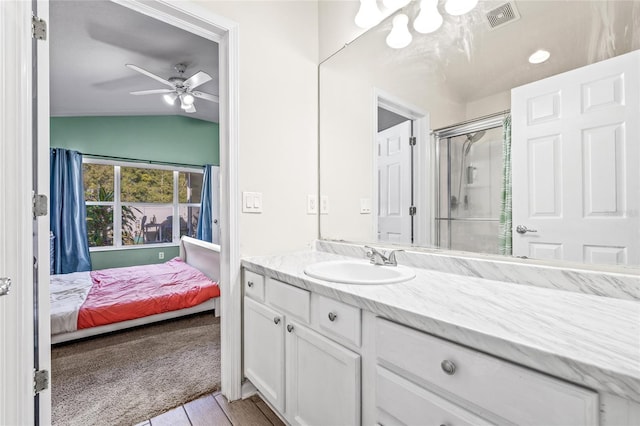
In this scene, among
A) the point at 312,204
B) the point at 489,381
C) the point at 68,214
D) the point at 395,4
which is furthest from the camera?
the point at 68,214

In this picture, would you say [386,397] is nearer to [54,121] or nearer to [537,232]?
[537,232]

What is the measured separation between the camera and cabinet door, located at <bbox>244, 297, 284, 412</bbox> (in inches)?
53.3

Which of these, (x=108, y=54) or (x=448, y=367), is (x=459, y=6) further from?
(x=108, y=54)

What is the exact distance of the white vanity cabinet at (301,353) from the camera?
3.38 feet

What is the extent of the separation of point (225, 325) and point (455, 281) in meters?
1.24

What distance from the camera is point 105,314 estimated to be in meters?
2.41

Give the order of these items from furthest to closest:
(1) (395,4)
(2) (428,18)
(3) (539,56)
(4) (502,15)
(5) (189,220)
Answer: (5) (189,220) < (1) (395,4) < (2) (428,18) < (4) (502,15) < (3) (539,56)

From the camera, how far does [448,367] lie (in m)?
0.73

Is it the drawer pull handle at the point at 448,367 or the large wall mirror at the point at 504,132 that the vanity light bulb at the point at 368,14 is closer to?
the large wall mirror at the point at 504,132

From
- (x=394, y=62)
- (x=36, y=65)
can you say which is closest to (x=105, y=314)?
(x=36, y=65)

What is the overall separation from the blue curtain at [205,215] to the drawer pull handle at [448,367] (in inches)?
200

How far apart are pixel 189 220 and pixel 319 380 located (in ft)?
16.1

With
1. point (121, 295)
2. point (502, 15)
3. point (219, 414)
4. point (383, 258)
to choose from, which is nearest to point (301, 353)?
point (383, 258)

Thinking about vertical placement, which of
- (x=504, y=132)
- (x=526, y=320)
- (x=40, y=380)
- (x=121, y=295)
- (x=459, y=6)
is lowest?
(x=121, y=295)
